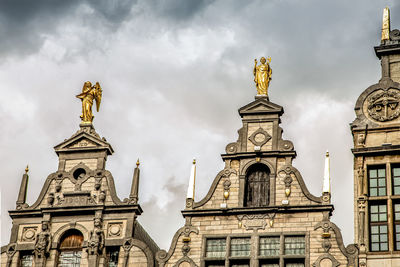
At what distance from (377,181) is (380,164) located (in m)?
0.67

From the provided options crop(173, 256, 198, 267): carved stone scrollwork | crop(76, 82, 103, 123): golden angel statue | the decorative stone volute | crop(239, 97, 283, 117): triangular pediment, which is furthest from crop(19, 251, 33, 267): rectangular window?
crop(239, 97, 283, 117): triangular pediment

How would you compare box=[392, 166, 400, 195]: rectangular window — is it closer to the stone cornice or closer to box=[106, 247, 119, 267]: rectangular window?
the stone cornice

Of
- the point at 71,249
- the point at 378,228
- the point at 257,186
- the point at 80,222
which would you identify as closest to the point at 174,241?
the point at 257,186

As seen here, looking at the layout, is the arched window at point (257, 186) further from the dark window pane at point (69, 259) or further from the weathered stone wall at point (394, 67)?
the dark window pane at point (69, 259)

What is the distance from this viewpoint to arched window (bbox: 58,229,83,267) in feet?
136

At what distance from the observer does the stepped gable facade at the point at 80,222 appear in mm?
40969

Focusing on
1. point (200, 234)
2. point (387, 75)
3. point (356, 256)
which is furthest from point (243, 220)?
point (387, 75)

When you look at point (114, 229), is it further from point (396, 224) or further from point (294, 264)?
point (396, 224)

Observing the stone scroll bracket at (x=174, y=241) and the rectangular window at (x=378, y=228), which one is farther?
the stone scroll bracket at (x=174, y=241)

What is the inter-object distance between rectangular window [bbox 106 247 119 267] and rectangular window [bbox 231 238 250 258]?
15.1 ft

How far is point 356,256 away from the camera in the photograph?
38219mm

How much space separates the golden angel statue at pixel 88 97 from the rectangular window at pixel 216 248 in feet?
26.9

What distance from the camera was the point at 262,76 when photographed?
143 feet

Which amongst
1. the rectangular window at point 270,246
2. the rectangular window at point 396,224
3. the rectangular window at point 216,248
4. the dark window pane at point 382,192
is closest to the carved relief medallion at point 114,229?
the rectangular window at point 216,248
